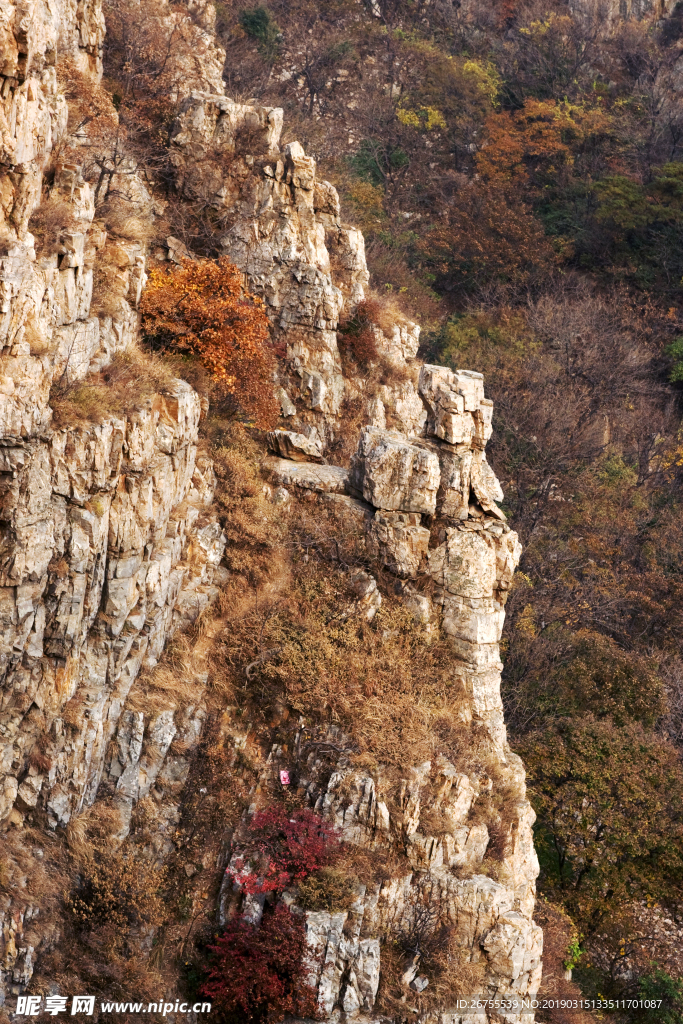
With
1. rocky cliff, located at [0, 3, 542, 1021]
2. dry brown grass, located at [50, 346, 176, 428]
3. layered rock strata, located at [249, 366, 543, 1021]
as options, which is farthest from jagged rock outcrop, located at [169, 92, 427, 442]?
dry brown grass, located at [50, 346, 176, 428]

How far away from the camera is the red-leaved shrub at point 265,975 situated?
42.6 ft

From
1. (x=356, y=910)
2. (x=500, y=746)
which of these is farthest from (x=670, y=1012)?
(x=356, y=910)

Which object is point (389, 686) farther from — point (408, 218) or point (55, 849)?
point (408, 218)

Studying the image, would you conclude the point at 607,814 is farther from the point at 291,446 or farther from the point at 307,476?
the point at 291,446

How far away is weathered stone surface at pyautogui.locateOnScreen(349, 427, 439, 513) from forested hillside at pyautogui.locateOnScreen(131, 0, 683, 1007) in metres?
7.78

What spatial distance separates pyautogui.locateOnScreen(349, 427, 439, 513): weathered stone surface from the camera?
16.6 m

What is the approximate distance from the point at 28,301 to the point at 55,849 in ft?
27.0

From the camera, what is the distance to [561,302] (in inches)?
1468

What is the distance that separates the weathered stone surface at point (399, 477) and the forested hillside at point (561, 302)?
25.5 ft

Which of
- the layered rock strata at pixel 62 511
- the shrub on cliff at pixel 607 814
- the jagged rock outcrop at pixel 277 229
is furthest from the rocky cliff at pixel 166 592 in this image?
the shrub on cliff at pixel 607 814

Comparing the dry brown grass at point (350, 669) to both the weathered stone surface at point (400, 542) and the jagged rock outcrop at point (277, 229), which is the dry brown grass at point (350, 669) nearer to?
the weathered stone surface at point (400, 542)

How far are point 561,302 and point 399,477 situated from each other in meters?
23.5

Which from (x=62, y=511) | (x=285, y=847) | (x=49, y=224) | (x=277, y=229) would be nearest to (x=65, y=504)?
(x=62, y=511)

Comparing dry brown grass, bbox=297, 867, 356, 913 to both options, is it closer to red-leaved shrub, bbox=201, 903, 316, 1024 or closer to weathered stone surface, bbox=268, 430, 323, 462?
red-leaved shrub, bbox=201, 903, 316, 1024
